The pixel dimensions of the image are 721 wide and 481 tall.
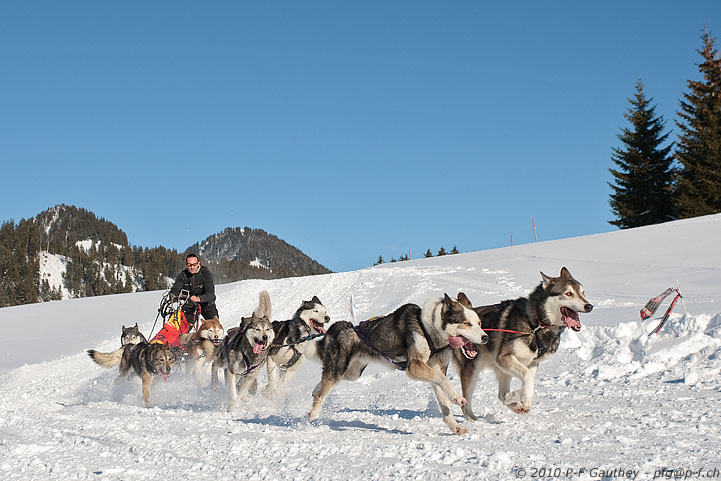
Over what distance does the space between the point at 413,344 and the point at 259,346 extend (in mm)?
2496

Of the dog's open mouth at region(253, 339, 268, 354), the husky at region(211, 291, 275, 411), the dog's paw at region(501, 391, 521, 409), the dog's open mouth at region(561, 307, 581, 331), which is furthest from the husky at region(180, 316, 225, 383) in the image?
the dog's open mouth at region(561, 307, 581, 331)

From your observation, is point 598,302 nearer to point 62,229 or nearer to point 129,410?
point 129,410

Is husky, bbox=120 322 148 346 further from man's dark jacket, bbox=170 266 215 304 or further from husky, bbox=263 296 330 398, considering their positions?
husky, bbox=263 296 330 398

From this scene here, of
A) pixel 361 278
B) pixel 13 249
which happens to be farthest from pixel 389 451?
pixel 13 249

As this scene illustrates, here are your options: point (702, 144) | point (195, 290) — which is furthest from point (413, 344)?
point (702, 144)

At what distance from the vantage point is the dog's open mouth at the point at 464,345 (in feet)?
17.9

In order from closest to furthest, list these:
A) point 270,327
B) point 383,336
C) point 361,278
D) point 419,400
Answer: point 383,336 < point 419,400 < point 270,327 < point 361,278

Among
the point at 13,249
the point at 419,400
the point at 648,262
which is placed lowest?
the point at 419,400

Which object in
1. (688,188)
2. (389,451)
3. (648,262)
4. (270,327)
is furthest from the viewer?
(688,188)

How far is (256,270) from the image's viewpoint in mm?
143750

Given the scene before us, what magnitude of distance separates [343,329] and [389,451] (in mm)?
2029

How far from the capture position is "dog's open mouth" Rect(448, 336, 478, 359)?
17.9ft

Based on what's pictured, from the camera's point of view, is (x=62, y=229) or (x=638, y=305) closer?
(x=638, y=305)

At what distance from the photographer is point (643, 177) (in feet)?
105
